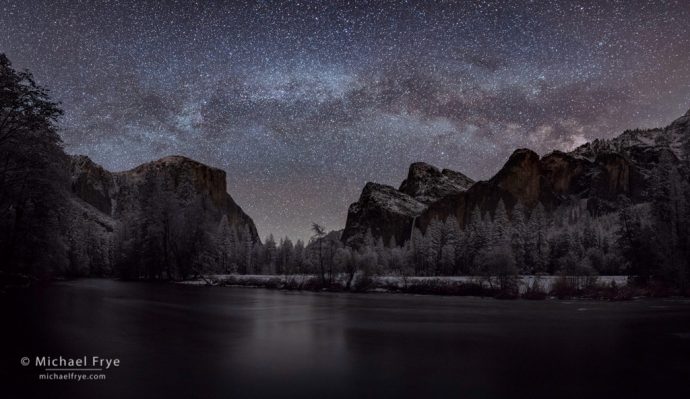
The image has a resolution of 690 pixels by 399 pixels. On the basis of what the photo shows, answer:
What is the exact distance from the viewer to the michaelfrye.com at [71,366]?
9.70 metres

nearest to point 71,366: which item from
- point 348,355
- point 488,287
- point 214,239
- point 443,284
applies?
point 348,355

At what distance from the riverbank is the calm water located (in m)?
20.5

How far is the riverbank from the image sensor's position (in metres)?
42.7

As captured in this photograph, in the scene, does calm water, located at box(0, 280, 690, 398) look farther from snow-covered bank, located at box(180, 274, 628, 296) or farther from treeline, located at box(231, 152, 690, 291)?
treeline, located at box(231, 152, 690, 291)

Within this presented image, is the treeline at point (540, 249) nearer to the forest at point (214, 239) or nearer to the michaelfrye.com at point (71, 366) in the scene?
the forest at point (214, 239)

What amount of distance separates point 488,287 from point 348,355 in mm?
39853

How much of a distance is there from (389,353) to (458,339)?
4619 millimetres

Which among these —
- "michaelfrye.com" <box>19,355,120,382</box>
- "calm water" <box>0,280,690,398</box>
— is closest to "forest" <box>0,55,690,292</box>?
"calm water" <box>0,280,690,398</box>

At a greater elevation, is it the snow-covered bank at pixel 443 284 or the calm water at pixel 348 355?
the calm water at pixel 348 355

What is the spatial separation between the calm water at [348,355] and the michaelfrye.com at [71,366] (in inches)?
11.9

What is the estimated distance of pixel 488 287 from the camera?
48938 millimetres

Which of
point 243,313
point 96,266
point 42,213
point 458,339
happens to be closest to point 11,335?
point 243,313

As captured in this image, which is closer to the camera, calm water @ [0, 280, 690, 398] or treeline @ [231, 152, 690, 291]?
calm water @ [0, 280, 690, 398]

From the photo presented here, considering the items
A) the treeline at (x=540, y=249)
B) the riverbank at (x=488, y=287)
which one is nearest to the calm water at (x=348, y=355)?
the riverbank at (x=488, y=287)
